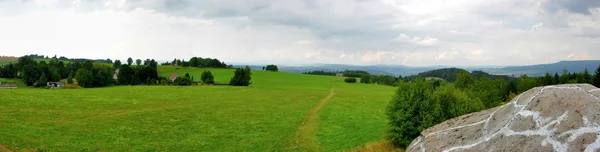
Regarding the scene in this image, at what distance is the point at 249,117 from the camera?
5294 cm

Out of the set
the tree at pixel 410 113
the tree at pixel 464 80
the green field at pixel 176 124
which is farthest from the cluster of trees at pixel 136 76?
the tree at pixel 410 113

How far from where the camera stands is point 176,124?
150 ft

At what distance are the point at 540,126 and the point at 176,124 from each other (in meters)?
41.8

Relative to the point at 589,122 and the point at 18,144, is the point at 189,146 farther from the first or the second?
the point at 589,122

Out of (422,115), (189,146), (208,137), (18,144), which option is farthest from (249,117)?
(422,115)

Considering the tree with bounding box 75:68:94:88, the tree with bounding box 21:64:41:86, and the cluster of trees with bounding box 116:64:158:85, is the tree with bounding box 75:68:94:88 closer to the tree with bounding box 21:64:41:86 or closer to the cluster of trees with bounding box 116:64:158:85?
the cluster of trees with bounding box 116:64:158:85

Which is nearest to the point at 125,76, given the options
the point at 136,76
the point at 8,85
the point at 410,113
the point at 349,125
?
the point at 136,76

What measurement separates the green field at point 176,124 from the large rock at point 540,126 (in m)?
21.6

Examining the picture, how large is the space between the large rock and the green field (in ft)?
71.0

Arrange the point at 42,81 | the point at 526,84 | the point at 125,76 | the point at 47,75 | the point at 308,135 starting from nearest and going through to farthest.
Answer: the point at 308,135 < the point at 526,84 < the point at 42,81 < the point at 47,75 < the point at 125,76

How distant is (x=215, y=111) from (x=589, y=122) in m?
51.0

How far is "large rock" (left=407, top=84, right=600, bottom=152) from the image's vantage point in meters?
11.0

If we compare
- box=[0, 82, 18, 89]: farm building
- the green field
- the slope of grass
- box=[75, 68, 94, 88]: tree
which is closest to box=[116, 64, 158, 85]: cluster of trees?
box=[75, 68, 94, 88]: tree

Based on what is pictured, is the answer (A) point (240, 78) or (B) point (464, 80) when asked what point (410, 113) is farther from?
(A) point (240, 78)
